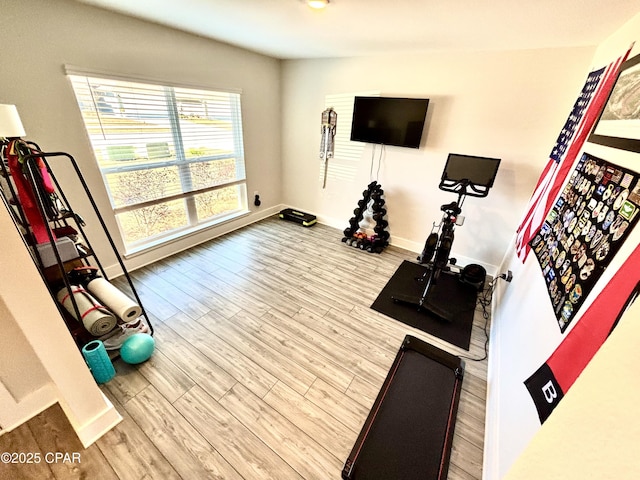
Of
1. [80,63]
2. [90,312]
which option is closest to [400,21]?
[80,63]

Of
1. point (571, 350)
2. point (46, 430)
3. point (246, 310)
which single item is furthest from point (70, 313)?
point (571, 350)

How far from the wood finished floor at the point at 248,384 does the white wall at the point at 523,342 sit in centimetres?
15

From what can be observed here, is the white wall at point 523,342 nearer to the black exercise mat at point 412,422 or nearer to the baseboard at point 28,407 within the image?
the black exercise mat at point 412,422

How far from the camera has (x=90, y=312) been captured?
67.7 inches

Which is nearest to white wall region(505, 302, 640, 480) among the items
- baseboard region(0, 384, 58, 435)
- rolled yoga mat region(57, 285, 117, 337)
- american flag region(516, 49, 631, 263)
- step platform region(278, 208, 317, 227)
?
american flag region(516, 49, 631, 263)

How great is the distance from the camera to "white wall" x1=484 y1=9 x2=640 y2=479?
3.69ft

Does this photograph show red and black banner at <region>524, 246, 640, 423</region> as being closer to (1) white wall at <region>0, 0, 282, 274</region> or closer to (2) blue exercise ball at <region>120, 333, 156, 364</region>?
(2) blue exercise ball at <region>120, 333, 156, 364</region>

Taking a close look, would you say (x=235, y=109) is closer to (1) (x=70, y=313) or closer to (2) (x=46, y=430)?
(1) (x=70, y=313)

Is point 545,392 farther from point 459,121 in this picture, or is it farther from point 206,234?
point 206,234

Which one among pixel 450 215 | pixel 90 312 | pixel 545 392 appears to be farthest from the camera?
pixel 450 215

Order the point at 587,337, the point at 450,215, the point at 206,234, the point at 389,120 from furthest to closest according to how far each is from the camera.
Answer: the point at 206,234, the point at 389,120, the point at 450,215, the point at 587,337

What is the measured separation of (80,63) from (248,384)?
2.89 m

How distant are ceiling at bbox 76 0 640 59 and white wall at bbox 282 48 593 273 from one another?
0.66 feet

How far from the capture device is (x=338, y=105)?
3.58 m
